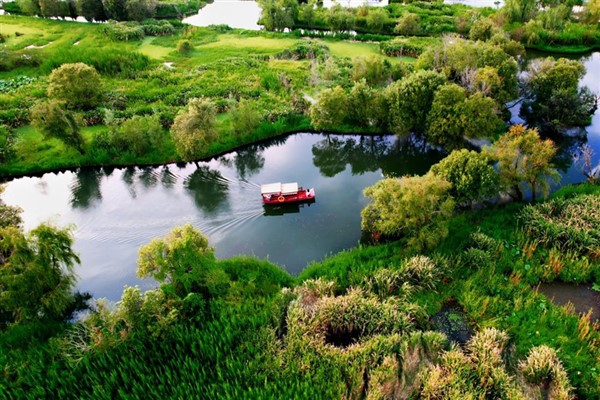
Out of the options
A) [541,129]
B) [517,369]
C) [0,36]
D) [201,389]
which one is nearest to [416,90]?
[541,129]

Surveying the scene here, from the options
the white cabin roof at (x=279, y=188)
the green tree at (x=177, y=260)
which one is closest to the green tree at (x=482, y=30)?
the white cabin roof at (x=279, y=188)

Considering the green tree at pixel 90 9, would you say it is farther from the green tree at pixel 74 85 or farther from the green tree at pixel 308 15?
the green tree at pixel 308 15

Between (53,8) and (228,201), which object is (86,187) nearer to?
(228,201)

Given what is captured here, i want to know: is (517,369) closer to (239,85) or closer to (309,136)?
(309,136)

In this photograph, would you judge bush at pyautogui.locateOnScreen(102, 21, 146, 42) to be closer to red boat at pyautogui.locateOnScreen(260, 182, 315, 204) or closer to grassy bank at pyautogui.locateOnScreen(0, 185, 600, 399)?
red boat at pyautogui.locateOnScreen(260, 182, 315, 204)

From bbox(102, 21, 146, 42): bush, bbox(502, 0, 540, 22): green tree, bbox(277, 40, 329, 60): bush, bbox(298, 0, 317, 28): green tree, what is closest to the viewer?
bbox(277, 40, 329, 60): bush

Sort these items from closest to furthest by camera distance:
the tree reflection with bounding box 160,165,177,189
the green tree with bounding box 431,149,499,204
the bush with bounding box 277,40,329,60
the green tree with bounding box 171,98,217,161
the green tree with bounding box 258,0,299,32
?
the green tree with bounding box 431,149,499,204 < the green tree with bounding box 171,98,217,161 < the tree reflection with bounding box 160,165,177,189 < the bush with bounding box 277,40,329,60 < the green tree with bounding box 258,0,299,32

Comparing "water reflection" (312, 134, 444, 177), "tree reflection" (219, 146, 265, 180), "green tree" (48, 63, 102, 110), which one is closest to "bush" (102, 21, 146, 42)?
"green tree" (48, 63, 102, 110)
